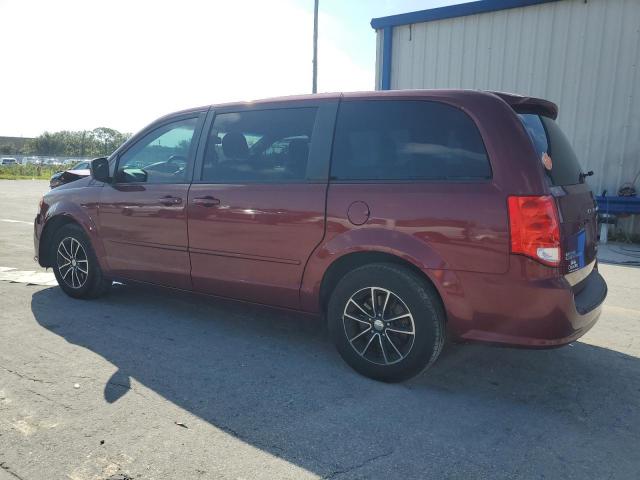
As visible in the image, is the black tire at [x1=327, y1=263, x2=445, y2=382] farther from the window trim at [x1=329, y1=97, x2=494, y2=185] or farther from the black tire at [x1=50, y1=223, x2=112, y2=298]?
the black tire at [x1=50, y1=223, x2=112, y2=298]

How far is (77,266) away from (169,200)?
1.45m

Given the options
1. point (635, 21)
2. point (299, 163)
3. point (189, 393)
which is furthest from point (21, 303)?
point (635, 21)

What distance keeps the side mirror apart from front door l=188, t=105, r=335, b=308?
1.10 metres

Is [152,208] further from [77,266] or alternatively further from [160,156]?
[77,266]

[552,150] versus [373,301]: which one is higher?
[552,150]

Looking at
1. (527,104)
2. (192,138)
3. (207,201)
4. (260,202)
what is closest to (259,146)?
(260,202)

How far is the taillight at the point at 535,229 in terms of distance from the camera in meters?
2.74

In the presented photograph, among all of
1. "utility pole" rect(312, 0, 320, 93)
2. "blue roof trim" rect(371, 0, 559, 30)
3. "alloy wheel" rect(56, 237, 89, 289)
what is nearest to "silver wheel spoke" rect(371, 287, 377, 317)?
"alloy wheel" rect(56, 237, 89, 289)

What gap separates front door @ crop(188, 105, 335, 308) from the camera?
347cm

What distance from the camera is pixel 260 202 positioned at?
142 inches

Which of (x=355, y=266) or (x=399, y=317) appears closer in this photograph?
(x=399, y=317)

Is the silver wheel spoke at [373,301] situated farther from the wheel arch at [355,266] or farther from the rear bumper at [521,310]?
the rear bumper at [521,310]

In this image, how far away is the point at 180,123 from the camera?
14.1 ft

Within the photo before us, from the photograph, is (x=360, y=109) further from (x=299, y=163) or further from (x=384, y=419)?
(x=384, y=419)
